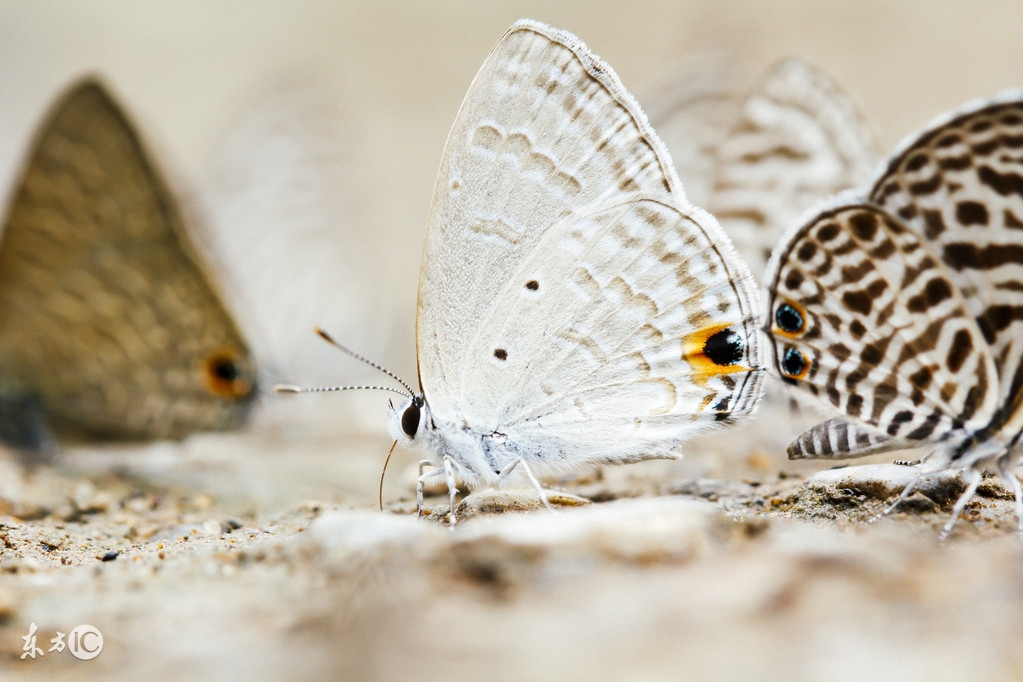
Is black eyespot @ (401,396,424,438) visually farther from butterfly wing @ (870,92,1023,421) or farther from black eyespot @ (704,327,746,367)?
butterfly wing @ (870,92,1023,421)

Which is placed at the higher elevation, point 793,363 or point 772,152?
point 772,152

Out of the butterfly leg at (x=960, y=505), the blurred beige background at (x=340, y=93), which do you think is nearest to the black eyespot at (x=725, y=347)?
the butterfly leg at (x=960, y=505)

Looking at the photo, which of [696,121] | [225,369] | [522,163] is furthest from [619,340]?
[225,369]

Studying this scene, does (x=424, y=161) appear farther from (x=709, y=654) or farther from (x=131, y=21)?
(x=709, y=654)

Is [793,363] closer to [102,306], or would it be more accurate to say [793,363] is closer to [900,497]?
[900,497]

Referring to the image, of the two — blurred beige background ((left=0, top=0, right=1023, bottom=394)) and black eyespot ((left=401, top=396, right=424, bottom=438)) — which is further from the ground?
blurred beige background ((left=0, top=0, right=1023, bottom=394))

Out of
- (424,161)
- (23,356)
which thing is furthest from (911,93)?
(23,356)

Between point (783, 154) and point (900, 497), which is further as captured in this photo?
point (783, 154)

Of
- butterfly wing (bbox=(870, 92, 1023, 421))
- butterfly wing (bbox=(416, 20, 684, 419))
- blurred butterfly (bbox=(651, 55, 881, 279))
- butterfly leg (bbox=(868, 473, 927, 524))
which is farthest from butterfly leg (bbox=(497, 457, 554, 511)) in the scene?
blurred butterfly (bbox=(651, 55, 881, 279))

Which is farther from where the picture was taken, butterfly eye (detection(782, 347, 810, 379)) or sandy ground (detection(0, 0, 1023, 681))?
butterfly eye (detection(782, 347, 810, 379))
